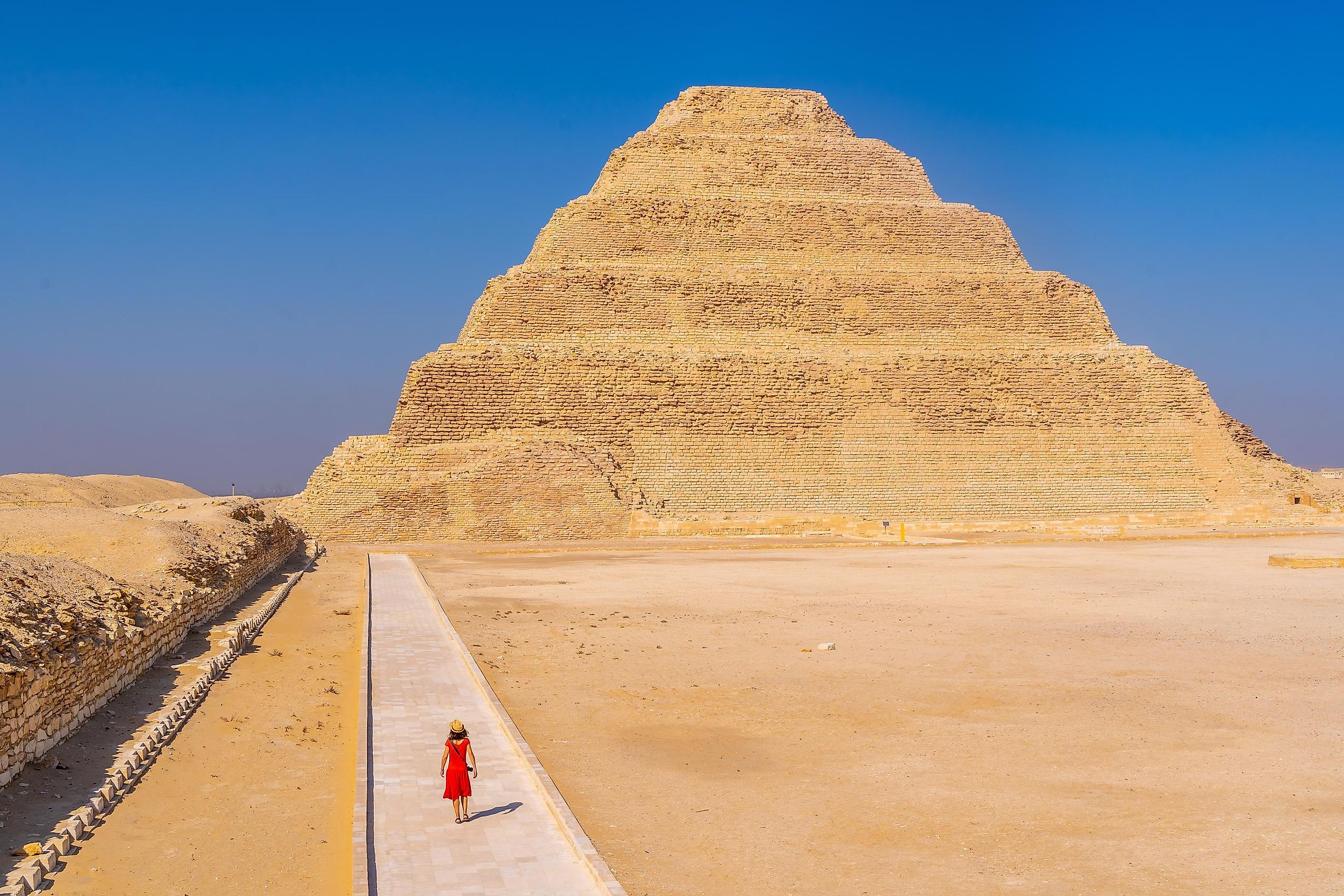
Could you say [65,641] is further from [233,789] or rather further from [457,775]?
[457,775]

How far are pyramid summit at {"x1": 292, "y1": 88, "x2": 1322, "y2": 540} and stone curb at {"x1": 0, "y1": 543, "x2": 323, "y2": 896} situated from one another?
19.3m

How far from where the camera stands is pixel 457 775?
6.24 m

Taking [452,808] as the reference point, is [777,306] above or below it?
above

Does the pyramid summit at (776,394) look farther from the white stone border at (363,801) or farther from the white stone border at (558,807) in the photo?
the white stone border at (558,807)

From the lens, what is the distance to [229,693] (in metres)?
10.3

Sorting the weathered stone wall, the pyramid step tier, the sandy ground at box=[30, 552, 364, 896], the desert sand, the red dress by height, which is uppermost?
the pyramid step tier

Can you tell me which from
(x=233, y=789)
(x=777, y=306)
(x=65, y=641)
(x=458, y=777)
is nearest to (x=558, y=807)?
(x=458, y=777)

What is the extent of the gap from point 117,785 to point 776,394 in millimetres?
29680

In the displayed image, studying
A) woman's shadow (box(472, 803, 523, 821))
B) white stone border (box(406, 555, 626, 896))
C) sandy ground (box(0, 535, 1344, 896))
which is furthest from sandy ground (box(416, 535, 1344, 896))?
woman's shadow (box(472, 803, 523, 821))

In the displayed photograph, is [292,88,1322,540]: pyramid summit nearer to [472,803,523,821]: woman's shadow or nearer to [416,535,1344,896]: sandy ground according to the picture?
[416,535,1344,896]: sandy ground

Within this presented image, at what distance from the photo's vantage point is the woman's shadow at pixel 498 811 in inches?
252

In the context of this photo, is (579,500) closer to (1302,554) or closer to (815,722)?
(1302,554)

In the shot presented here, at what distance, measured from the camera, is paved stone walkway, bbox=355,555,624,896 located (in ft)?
17.9

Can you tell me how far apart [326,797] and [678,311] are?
31917 mm
